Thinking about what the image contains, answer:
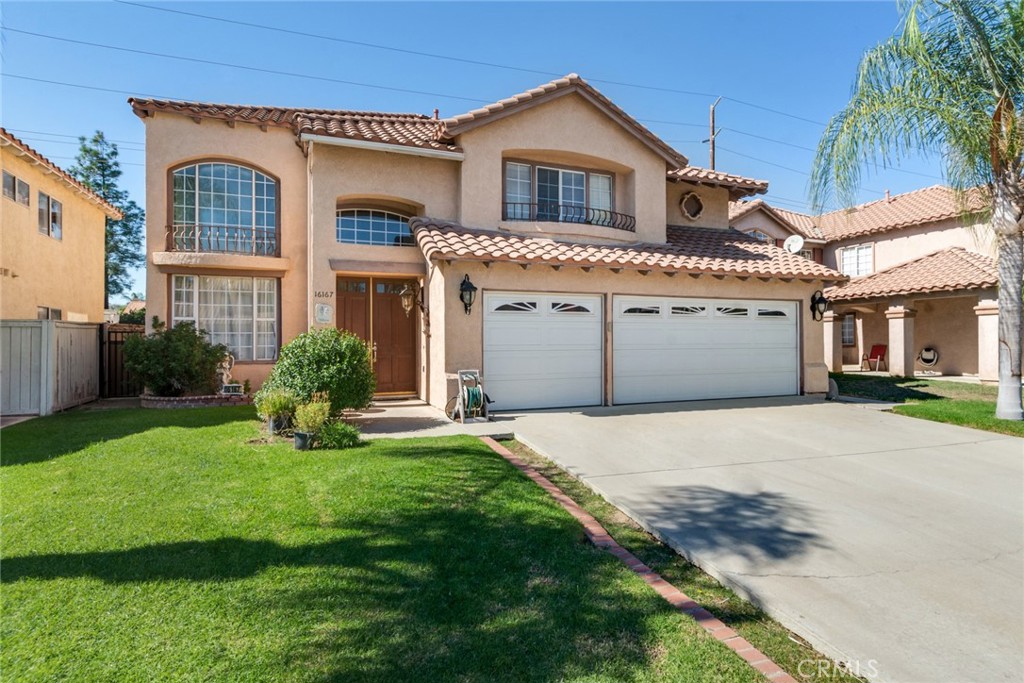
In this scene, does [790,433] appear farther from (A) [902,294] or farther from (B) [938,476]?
(A) [902,294]

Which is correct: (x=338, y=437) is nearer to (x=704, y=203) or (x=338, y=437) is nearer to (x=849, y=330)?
(x=704, y=203)

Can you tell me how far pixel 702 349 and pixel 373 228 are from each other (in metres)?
9.13

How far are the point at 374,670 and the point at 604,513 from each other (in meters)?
3.33

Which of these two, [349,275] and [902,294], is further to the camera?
[902,294]

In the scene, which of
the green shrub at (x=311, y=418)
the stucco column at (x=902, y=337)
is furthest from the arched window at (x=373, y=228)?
the stucco column at (x=902, y=337)

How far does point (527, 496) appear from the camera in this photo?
5.96 metres

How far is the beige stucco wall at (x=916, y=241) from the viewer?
69.4ft

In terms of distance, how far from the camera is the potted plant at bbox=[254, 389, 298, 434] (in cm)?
884

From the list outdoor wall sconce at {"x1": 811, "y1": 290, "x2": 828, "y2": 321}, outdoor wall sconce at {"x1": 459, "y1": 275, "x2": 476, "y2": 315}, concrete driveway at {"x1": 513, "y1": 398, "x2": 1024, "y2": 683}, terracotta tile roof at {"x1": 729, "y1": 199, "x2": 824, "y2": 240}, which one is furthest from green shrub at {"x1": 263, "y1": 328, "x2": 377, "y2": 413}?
terracotta tile roof at {"x1": 729, "y1": 199, "x2": 824, "y2": 240}

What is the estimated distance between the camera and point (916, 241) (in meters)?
22.9

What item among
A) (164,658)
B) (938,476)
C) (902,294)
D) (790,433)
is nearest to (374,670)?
(164,658)

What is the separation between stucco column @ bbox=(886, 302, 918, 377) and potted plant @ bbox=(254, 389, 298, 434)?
846 inches

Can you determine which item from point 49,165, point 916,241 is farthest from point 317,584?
point 916,241
